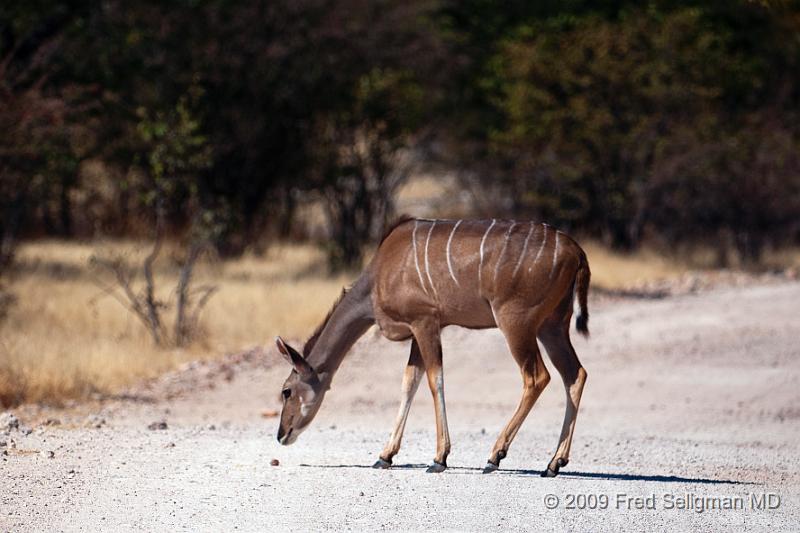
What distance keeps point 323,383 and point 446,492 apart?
153 cm

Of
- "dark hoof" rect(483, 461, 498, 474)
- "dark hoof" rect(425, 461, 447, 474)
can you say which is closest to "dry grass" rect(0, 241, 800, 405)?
"dark hoof" rect(425, 461, 447, 474)

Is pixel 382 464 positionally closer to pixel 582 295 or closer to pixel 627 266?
pixel 582 295

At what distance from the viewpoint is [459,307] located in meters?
7.86

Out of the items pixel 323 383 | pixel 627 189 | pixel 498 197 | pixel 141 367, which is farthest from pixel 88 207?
pixel 323 383

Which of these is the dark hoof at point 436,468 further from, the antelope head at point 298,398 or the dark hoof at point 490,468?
the antelope head at point 298,398

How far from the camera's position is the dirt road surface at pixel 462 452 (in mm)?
6523

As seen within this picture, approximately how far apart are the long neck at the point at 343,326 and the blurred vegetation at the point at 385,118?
33.9 ft

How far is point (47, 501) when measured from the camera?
6789mm

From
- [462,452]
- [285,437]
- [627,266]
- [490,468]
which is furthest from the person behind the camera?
[627,266]

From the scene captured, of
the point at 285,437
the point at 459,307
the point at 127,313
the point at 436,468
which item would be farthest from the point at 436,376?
the point at 127,313

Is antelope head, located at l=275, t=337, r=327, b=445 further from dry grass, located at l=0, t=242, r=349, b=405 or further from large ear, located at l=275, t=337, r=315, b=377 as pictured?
dry grass, located at l=0, t=242, r=349, b=405

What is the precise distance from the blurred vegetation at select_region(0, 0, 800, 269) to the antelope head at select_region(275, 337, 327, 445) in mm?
10381

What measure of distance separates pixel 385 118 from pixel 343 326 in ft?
44.1

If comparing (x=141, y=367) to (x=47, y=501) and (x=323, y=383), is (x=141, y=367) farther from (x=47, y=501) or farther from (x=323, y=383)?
(x=47, y=501)
